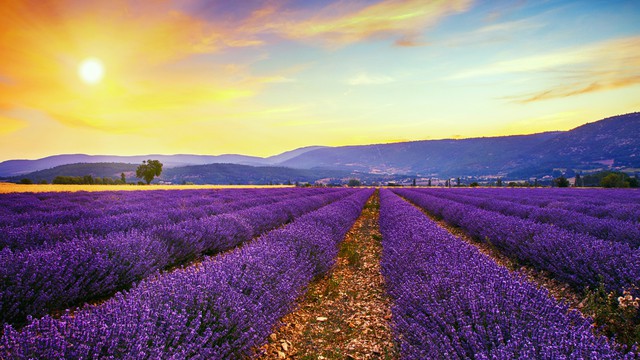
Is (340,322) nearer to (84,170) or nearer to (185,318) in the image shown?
(185,318)

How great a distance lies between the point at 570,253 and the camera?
4.60 metres

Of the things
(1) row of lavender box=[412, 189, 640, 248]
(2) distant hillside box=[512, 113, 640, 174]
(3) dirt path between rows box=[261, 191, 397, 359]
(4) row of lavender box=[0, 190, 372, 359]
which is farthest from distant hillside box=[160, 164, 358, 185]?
(2) distant hillside box=[512, 113, 640, 174]

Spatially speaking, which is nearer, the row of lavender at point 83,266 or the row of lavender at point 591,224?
the row of lavender at point 83,266

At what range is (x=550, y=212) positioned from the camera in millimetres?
9211

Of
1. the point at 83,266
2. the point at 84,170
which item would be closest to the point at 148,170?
the point at 84,170

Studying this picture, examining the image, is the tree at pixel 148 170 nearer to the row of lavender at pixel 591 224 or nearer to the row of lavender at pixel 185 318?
the row of lavender at pixel 591 224

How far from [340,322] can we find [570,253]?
355 centimetres

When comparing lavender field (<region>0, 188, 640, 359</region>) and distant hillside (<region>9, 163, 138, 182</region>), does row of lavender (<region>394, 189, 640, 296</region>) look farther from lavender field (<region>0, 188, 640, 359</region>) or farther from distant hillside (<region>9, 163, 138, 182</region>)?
distant hillside (<region>9, 163, 138, 182</region>)

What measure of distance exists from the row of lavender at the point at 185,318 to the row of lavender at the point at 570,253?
3.57m

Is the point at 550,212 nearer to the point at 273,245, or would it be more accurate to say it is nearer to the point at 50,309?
the point at 273,245

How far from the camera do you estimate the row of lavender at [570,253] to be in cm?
367

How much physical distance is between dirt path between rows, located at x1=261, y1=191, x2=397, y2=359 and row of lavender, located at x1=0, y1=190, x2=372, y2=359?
1.07ft

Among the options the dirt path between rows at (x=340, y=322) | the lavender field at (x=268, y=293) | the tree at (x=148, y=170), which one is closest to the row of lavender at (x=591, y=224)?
the lavender field at (x=268, y=293)

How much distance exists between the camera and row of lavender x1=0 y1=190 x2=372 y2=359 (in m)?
1.58
